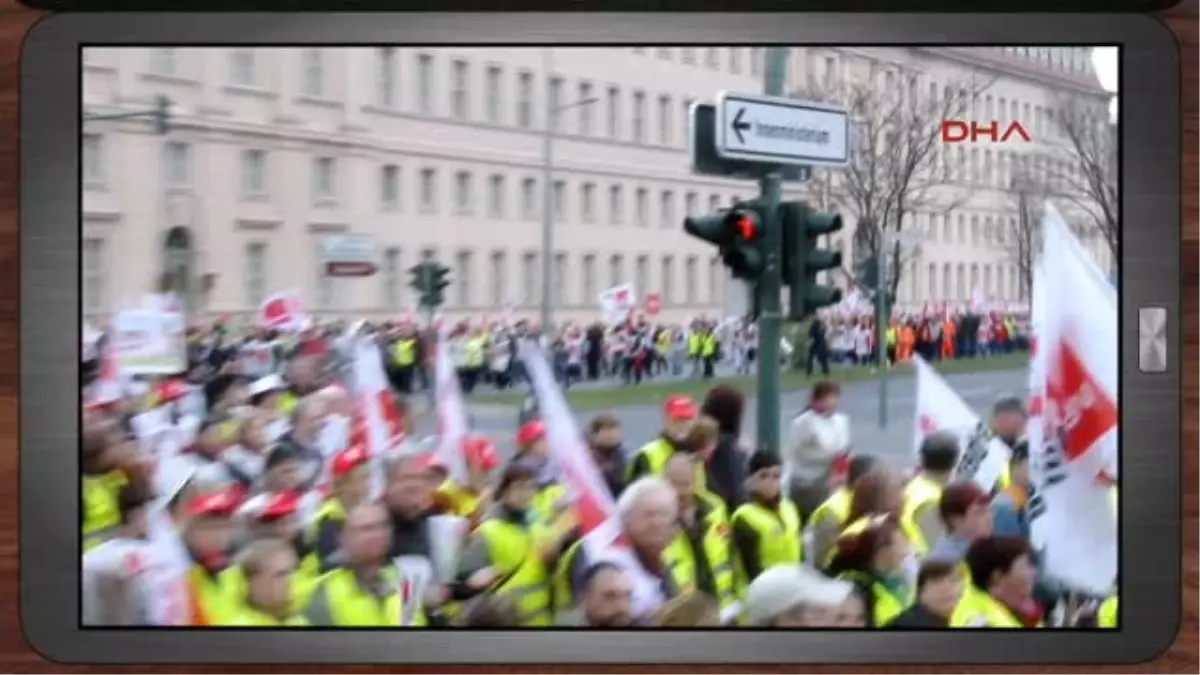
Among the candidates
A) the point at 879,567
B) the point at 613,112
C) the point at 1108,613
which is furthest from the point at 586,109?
the point at 1108,613

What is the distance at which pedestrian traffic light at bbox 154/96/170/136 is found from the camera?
1.98m

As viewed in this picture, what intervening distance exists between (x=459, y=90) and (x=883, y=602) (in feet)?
3.27

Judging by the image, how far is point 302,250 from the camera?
6.52 feet

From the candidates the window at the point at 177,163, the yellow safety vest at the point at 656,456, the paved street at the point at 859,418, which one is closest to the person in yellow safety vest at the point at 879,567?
the paved street at the point at 859,418

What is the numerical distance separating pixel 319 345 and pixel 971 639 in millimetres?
1074

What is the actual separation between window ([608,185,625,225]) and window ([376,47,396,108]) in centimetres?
35

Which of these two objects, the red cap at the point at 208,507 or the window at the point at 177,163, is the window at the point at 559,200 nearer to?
the window at the point at 177,163

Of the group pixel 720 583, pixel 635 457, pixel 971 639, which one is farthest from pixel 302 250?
pixel 971 639

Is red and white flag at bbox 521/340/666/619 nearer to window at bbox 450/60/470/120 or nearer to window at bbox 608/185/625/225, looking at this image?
window at bbox 608/185/625/225

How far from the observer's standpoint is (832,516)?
2.01 metres

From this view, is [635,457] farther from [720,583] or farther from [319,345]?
[319,345]

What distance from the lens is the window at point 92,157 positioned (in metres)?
2.00

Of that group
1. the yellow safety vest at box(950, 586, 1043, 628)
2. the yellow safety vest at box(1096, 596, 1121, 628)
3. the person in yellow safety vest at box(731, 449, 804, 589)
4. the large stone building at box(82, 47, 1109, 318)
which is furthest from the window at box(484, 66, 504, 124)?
the yellow safety vest at box(1096, 596, 1121, 628)

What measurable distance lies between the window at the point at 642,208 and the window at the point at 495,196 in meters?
0.20
